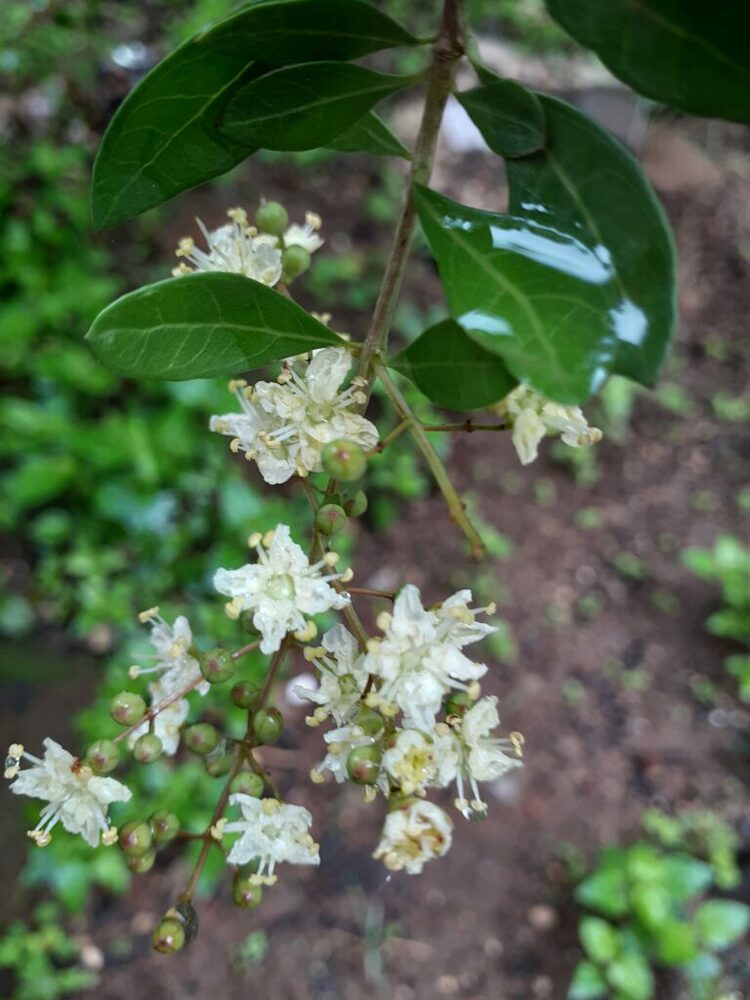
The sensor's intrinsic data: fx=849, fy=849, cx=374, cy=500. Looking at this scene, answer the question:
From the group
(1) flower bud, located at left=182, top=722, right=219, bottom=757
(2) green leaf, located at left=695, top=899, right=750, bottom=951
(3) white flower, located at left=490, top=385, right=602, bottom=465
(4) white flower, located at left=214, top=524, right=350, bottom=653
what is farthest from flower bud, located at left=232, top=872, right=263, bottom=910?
(2) green leaf, located at left=695, top=899, right=750, bottom=951

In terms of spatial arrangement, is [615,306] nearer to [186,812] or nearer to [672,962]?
[186,812]

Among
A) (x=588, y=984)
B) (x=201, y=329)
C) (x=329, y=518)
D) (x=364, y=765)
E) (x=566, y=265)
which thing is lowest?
(x=588, y=984)

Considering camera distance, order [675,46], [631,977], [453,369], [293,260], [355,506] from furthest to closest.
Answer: [631,977] < [293,260] < [355,506] < [453,369] < [675,46]

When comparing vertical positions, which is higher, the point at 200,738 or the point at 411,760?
the point at 411,760

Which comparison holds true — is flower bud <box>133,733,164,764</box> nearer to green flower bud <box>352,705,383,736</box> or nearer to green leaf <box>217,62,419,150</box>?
green flower bud <box>352,705,383,736</box>

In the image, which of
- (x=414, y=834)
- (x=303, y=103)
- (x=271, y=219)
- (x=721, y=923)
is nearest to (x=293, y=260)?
(x=271, y=219)

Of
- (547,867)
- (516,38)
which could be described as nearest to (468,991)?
(547,867)

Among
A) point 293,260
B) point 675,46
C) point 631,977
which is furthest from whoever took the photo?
point 631,977

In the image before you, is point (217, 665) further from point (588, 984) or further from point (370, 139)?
point (588, 984)
